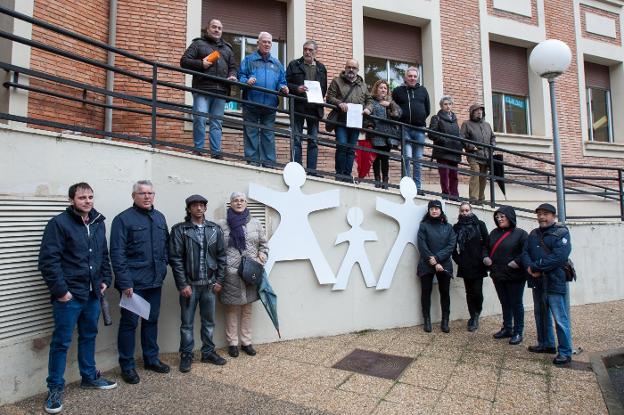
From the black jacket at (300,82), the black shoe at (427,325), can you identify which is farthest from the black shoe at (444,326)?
the black jacket at (300,82)

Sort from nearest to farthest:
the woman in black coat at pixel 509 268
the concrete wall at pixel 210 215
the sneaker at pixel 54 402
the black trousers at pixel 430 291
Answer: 1. the sneaker at pixel 54 402
2. the concrete wall at pixel 210 215
3. the woman in black coat at pixel 509 268
4. the black trousers at pixel 430 291

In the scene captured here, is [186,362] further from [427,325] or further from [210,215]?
[427,325]

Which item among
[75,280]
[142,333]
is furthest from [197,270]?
[75,280]

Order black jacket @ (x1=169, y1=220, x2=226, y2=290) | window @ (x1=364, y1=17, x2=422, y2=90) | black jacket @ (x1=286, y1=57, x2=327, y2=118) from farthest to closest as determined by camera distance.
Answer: window @ (x1=364, y1=17, x2=422, y2=90) → black jacket @ (x1=286, y1=57, x2=327, y2=118) → black jacket @ (x1=169, y1=220, x2=226, y2=290)

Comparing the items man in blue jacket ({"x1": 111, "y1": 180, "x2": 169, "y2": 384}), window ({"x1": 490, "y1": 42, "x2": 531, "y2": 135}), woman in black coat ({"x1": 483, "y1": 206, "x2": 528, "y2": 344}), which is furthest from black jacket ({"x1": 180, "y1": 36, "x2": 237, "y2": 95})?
window ({"x1": 490, "y1": 42, "x2": 531, "y2": 135})

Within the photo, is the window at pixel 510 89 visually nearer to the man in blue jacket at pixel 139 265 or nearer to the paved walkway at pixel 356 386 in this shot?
the paved walkway at pixel 356 386

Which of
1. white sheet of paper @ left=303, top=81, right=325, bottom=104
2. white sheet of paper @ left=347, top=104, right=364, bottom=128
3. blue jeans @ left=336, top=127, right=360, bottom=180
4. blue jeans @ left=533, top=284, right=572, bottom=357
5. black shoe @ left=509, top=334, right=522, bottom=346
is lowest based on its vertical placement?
black shoe @ left=509, top=334, right=522, bottom=346

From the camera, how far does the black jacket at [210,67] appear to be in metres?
5.52

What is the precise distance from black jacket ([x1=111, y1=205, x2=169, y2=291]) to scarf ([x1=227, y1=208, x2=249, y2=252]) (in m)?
0.72

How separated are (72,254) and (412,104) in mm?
5303

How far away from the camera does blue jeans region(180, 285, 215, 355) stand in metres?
4.36

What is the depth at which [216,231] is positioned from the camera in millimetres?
4496

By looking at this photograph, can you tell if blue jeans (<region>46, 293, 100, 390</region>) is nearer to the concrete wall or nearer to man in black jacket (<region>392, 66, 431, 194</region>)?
the concrete wall

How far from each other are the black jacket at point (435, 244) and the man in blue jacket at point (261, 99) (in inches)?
86.0
